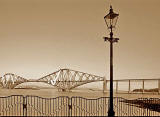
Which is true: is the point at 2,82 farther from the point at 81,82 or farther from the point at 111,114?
the point at 111,114

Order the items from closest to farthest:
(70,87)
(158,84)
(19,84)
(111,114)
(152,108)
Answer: (111,114) → (152,108) → (158,84) → (70,87) → (19,84)

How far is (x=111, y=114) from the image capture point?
9.55 meters

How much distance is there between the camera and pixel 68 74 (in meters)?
59.9

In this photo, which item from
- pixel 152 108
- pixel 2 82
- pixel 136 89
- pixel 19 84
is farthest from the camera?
pixel 2 82

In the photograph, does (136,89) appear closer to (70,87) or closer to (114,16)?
(114,16)

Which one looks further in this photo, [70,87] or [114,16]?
[70,87]

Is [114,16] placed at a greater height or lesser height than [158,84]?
greater

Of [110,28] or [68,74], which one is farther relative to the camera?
[68,74]

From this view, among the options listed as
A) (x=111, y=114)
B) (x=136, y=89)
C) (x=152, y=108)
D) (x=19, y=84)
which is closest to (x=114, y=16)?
(x=111, y=114)

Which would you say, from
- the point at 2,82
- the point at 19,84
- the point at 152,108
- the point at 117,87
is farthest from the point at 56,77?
the point at 152,108

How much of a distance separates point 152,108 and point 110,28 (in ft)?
19.3

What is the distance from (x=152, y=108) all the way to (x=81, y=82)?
3941 centimetres

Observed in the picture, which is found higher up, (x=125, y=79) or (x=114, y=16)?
(x=114, y=16)

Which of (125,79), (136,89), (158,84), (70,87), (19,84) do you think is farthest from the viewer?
(19,84)
